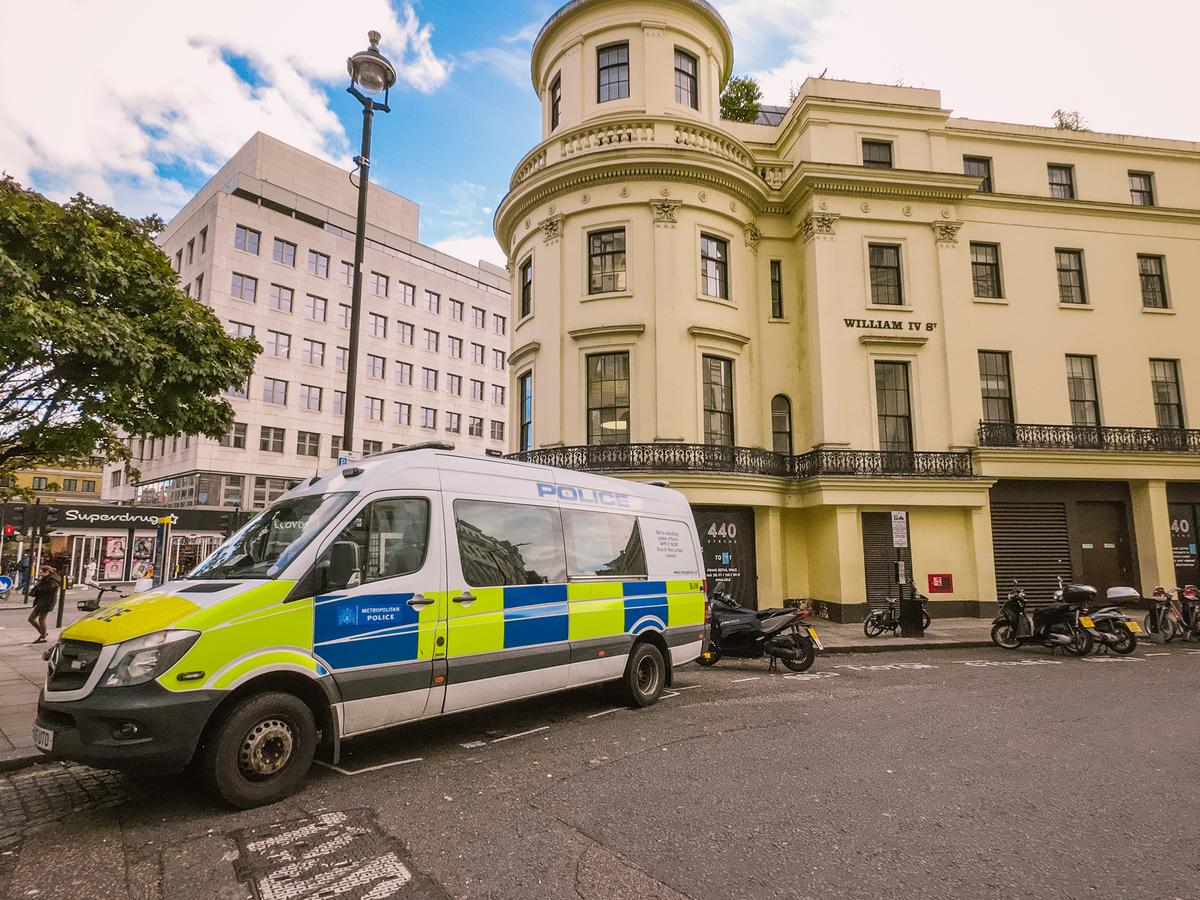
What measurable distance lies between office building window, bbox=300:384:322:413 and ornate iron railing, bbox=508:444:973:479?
2975 centimetres

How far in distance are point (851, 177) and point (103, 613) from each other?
19.7 meters

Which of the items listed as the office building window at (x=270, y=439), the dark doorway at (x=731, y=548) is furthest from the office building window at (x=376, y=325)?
the dark doorway at (x=731, y=548)

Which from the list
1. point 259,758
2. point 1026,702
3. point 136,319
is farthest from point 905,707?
point 136,319

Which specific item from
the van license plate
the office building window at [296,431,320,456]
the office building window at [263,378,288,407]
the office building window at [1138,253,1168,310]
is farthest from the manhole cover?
the office building window at [296,431,320,456]

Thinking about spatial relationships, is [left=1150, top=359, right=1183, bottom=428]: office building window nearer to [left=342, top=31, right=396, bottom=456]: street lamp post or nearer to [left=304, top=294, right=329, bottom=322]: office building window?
[left=342, top=31, right=396, bottom=456]: street lamp post

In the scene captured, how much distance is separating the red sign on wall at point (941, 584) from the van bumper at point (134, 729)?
58.1ft

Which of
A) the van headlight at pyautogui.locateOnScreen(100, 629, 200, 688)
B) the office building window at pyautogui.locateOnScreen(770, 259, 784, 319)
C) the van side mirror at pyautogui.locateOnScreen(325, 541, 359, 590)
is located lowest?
the van headlight at pyautogui.locateOnScreen(100, 629, 200, 688)

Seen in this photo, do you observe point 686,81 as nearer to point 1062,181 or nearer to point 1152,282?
point 1062,181

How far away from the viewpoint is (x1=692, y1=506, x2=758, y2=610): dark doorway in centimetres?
1706

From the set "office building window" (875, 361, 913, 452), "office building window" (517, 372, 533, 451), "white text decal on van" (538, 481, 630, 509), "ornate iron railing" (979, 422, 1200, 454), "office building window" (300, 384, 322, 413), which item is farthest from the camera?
"office building window" (300, 384, 322, 413)

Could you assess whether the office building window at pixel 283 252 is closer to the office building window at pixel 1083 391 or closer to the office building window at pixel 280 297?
the office building window at pixel 280 297

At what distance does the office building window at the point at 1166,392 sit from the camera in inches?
807

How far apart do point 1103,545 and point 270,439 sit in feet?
135

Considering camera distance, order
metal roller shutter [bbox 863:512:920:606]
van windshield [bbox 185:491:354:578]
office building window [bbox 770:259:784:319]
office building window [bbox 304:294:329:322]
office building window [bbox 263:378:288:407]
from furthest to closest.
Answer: office building window [bbox 304:294:329:322]
office building window [bbox 263:378:288:407]
office building window [bbox 770:259:784:319]
metal roller shutter [bbox 863:512:920:606]
van windshield [bbox 185:491:354:578]
